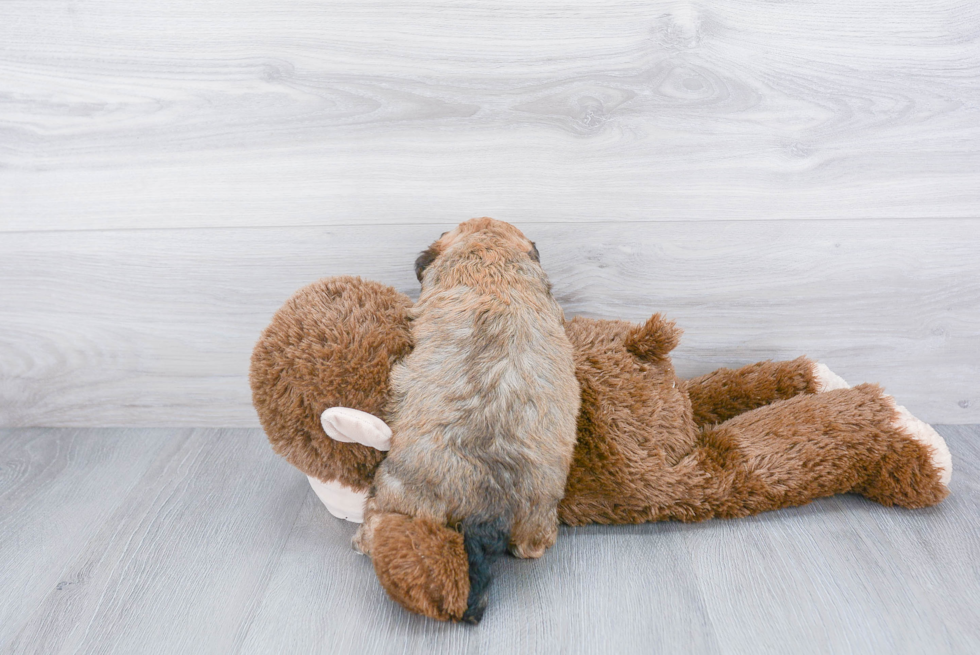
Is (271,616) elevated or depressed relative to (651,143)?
depressed

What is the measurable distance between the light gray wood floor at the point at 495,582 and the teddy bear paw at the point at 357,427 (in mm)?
178

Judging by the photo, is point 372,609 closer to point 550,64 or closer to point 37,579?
point 37,579

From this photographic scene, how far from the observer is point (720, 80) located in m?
0.92

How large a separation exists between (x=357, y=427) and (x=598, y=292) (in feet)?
1.52

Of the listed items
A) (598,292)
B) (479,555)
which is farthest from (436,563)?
(598,292)

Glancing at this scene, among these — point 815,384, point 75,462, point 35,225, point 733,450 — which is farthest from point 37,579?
point 815,384

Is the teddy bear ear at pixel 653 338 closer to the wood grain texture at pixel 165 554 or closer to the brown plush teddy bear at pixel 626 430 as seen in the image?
the brown plush teddy bear at pixel 626 430

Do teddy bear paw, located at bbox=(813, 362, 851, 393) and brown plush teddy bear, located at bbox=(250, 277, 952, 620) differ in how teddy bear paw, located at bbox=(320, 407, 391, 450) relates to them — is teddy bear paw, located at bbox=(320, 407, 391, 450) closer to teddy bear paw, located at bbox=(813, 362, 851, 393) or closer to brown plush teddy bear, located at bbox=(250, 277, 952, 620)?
brown plush teddy bear, located at bbox=(250, 277, 952, 620)

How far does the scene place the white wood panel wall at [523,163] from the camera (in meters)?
0.91

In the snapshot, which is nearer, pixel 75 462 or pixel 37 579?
pixel 37 579

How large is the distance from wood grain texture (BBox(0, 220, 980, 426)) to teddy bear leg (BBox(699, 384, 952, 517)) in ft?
0.68

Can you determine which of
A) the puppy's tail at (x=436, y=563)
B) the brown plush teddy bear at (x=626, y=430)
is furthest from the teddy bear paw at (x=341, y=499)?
the puppy's tail at (x=436, y=563)

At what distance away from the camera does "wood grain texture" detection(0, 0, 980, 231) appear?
0.91 metres

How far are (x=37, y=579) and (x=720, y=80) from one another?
1152 mm
